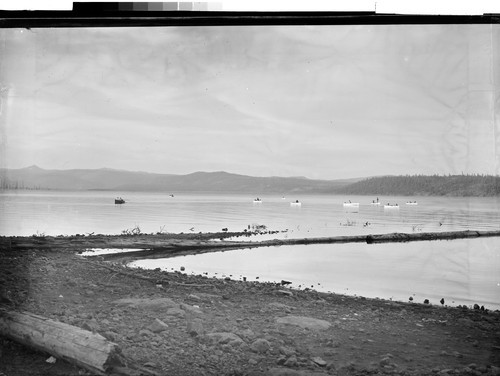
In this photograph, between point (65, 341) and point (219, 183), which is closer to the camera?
point (65, 341)

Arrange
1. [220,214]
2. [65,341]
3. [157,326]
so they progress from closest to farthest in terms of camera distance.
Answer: [65,341] → [157,326] → [220,214]

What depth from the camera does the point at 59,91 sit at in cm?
340

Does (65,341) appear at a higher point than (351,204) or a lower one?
lower

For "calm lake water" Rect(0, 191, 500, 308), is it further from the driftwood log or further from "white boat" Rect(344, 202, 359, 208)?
the driftwood log

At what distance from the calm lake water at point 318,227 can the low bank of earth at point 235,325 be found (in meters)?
0.14

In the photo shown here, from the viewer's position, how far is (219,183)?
3.45m

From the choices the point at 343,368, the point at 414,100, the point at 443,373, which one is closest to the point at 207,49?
the point at 414,100

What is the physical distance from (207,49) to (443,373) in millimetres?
2536

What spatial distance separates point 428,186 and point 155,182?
1.87m

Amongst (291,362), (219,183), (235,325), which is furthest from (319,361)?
(219,183)

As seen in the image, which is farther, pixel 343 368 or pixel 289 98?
pixel 289 98

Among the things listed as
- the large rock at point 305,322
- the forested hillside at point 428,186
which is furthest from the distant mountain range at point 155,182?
the large rock at point 305,322

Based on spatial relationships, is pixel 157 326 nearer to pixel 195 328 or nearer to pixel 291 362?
pixel 195 328

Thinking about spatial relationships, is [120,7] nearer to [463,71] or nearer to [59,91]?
[59,91]
